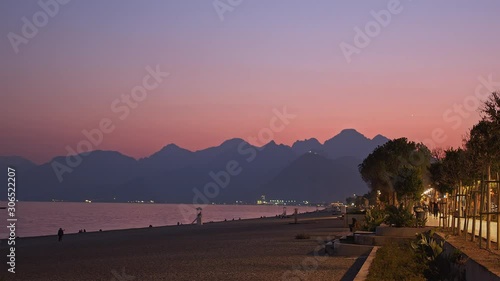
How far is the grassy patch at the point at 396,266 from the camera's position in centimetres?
1384

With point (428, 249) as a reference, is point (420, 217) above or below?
above

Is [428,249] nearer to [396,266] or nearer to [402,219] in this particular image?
[396,266]

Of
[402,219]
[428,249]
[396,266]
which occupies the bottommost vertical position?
[396,266]

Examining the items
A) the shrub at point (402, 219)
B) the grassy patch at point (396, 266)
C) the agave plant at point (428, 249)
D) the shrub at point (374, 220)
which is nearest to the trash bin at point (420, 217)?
the shrub at point (402, 219)

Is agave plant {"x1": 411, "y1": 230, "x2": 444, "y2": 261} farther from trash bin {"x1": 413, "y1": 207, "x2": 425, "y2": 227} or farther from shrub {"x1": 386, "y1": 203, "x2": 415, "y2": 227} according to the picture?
trash bin {"x1": 413, "y1": 207, "x2": 425, "y2": 227}

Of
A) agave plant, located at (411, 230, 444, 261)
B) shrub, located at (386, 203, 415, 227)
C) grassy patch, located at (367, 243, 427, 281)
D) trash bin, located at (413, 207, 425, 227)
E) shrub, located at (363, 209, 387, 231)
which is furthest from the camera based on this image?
shrub, located at (363, 209, 387, 231)

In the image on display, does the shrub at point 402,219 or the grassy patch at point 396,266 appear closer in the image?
the grassy patch at point 396,266

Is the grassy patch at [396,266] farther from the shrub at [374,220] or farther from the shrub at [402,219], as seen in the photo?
the shrub at [374,220]

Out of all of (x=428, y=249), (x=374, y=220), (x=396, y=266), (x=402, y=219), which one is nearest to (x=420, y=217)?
(x=402, y=219)

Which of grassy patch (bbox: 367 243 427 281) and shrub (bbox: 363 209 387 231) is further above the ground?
shrub (bbox: 363 209 387 231)

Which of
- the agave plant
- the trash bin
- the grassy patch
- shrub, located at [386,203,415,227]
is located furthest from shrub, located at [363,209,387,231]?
the agave plant

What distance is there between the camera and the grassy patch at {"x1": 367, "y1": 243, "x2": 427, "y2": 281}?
13.8 metres

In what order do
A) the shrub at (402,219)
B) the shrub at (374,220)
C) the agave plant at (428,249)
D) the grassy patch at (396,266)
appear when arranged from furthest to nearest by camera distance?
the shrub at (374,220)
the shrub at (402,219)
the agave plant at (428,249)
the grassy patch at (396,266)

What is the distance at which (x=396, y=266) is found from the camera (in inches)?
605
